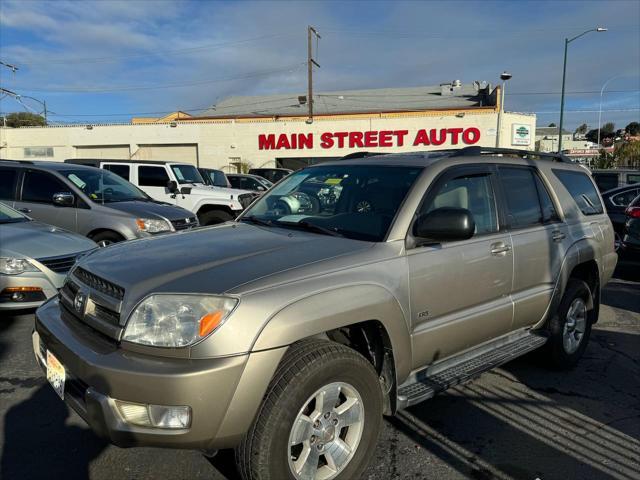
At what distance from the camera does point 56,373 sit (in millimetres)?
2701

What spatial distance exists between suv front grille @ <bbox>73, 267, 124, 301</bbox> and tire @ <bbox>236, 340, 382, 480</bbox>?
0.86 meters

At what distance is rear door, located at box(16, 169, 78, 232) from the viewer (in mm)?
7430

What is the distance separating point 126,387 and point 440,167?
2.33 m

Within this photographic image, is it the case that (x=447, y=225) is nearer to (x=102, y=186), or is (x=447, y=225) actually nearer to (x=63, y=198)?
(x=63, y=198)

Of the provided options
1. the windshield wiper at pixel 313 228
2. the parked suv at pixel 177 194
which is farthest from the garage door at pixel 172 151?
the windshield wiper at pixel 313 228

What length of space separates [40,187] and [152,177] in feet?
14.2

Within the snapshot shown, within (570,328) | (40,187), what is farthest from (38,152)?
(570,328)

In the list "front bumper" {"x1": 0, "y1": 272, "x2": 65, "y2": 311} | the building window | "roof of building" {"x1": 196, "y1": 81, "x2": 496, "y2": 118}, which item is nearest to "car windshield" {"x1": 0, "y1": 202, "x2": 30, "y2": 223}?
"front bumper" {"x1": 0, "y1": 272, "x2": 65, "y2": 311}

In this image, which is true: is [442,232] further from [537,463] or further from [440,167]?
[537,463]

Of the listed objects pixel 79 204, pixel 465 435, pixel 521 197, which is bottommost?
pixel 465 435

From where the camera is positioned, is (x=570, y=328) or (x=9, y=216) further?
(x=9, y=216)

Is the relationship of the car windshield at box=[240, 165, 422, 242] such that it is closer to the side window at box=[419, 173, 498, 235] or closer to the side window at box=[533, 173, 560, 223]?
the side window at box=[419, 173, 498, 235]

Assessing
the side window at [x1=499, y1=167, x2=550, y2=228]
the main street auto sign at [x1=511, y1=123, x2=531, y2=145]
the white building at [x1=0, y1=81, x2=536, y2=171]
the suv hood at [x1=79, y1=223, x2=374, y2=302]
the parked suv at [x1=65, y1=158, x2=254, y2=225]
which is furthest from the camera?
the main street auto sign at [x1=511, y1=123, x2=531, y2=145]

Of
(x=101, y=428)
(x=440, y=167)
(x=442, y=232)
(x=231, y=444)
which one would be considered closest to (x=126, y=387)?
(x=101, y=428)
